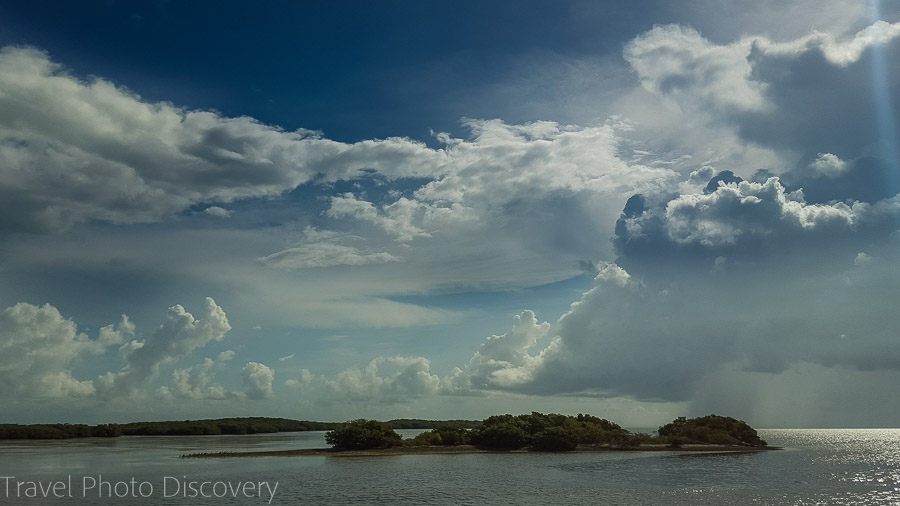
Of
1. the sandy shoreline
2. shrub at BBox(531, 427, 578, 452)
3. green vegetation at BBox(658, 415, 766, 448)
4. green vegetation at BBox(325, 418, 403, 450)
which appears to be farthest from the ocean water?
green vegetation at BBox(658, 415, 766, 448)

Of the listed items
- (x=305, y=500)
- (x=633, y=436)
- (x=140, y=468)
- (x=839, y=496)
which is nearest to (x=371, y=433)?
(x=140, y=468)

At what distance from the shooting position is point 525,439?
6029 inches

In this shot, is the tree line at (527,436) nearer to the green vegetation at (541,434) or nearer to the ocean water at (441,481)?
the green vegetation at (541,434)

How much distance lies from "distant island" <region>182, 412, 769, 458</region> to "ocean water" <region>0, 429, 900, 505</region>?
20054 millimetres

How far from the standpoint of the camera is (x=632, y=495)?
7500 cm

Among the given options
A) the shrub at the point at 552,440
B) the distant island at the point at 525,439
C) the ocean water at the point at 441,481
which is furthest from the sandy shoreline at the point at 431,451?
the ocean water at the point at 441,481

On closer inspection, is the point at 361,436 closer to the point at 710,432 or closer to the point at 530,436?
the point at 530,436

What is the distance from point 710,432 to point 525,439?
60.0 meters

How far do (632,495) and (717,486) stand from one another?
1707cm

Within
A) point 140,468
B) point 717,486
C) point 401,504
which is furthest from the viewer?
point 140,468

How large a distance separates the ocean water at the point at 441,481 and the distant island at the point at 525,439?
20.1 metres

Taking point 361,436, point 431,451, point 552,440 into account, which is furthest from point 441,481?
point 552,440

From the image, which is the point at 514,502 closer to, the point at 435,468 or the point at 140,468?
the point at 435,468

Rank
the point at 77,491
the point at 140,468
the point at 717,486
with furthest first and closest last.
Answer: the point at 140,468, the point at 717,486, the point at 77,491
